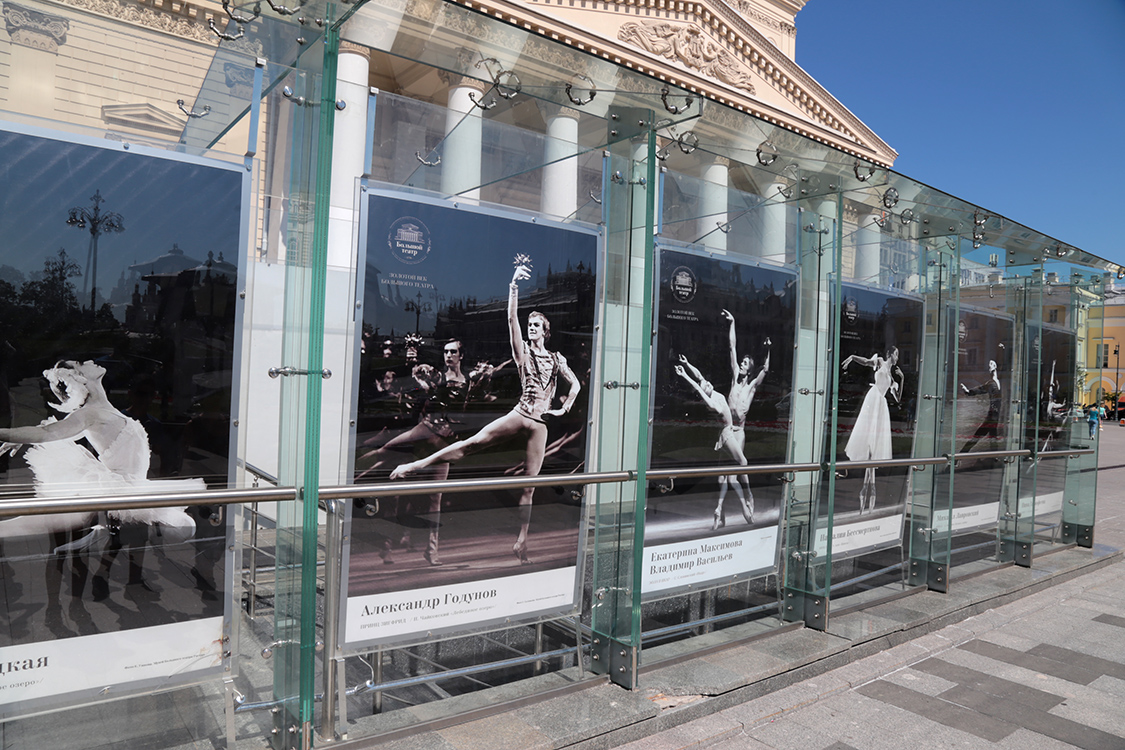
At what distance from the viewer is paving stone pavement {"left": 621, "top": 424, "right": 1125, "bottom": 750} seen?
388 cm

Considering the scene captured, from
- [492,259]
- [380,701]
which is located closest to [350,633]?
[380,701]

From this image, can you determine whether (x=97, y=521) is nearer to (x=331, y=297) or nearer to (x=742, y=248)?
(x=331, y=297)

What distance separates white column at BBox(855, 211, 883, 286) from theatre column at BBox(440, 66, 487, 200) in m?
3.34

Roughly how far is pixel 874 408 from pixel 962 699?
2.17 metres

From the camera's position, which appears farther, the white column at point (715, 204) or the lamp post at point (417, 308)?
the white column at point (715, 204)

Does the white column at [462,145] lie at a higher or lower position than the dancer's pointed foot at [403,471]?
higher

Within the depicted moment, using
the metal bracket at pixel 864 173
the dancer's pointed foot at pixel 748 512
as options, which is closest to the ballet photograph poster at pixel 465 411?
the dancer's pointed foot at pixel 748 512

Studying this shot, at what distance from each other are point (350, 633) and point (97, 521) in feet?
3.60

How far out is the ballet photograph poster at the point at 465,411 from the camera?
332cm

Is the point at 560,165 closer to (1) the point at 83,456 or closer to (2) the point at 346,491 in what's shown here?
(2) the point at 346,491

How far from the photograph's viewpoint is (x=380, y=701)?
369 centimetres

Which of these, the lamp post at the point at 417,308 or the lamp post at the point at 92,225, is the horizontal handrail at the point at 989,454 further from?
the lamp post at the point at 92,225

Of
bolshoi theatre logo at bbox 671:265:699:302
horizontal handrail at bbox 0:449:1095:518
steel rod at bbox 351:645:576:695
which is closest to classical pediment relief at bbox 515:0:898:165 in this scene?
bolshoi theatre logo at bbox 671:265:699:302

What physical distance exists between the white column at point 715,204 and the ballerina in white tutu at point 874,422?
1531mm
